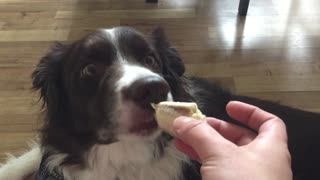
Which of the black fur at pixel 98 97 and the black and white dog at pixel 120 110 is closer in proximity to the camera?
the black and white dog at pixel 120 110

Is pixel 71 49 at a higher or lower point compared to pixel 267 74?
higher

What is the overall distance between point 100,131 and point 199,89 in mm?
530

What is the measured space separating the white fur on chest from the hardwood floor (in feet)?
2.22

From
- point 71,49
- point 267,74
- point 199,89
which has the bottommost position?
point 267,74

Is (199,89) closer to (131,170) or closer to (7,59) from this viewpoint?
(131,170)

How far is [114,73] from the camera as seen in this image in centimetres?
136

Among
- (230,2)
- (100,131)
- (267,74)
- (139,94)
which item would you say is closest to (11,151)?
(100,131)

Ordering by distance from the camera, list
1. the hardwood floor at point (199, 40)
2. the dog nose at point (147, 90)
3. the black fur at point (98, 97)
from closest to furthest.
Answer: the dog nose at point (147, 90)
the black fur at point (98, 97)
the hardwood floor at point (199, 40)

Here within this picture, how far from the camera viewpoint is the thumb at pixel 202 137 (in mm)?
953

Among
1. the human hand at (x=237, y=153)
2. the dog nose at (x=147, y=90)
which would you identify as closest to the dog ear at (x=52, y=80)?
the dog nose at (x=147, y=90)

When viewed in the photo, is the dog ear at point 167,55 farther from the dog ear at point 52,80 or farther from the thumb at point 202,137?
the thumb at point 202,137

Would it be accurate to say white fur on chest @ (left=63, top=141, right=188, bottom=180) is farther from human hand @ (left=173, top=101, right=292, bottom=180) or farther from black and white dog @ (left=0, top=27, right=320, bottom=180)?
human hand @ (left=173, top=101, right=292, bottom=180)

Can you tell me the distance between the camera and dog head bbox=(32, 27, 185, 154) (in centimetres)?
125

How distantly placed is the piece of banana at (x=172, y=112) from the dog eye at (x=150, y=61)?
31cm
